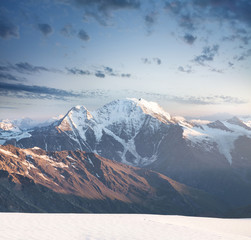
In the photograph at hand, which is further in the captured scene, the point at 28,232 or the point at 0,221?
the point at 0,221

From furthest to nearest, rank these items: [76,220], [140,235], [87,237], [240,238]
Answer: [76,220]
[240,238]
[140,235]
[87,237]

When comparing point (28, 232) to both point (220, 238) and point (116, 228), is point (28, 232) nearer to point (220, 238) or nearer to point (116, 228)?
point (116, 228)

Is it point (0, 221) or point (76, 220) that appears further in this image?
point (76, 220)

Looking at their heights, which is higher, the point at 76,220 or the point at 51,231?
the point at 51,231

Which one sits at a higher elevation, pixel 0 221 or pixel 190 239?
pixel 190 239

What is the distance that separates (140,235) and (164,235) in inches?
110

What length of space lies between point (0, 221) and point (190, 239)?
2253 centimetres

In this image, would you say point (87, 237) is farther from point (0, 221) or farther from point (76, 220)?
point (0, 221)

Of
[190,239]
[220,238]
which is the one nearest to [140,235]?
[190,239]

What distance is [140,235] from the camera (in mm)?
28766

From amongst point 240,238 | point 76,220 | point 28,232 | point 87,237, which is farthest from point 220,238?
point 28,232

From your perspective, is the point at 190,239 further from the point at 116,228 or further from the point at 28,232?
the point at 28,232

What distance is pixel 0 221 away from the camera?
31.1 m

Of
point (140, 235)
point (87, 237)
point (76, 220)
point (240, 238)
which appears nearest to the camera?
point (87, 237)
